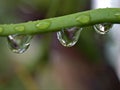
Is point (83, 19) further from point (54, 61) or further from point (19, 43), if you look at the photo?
point (54, 61)

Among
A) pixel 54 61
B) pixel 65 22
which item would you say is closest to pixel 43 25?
pixel 65 22

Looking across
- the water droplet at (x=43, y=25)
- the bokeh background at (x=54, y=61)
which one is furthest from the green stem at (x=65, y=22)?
the bokeh background at (x=54, y=61)

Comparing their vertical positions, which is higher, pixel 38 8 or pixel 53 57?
pixel 38 8

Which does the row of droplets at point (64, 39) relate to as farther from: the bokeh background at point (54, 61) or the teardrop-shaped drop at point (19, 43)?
the bokeh background at point (54, 61)

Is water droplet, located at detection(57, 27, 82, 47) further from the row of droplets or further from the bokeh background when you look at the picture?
the bokeh background

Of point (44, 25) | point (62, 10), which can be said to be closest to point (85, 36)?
point (62, 10)

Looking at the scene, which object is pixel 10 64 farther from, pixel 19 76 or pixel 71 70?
pixel 71 70

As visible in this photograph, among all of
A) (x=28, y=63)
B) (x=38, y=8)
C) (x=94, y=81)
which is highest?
(x=38, y=8)
